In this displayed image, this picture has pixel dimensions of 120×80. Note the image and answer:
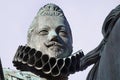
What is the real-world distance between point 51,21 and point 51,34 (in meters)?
0.54

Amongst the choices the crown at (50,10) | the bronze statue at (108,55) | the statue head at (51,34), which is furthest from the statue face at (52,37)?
the bronze statue at (108,55)

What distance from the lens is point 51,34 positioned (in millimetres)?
20250

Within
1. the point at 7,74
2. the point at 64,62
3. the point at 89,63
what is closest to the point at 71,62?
the point at 64,62

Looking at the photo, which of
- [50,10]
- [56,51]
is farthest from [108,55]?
[50,10]

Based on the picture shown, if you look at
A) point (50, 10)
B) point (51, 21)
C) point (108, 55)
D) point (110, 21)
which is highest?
point (110, 21)

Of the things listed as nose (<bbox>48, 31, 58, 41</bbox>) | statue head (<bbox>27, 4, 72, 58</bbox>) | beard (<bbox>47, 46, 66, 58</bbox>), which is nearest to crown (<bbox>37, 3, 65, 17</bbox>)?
statue head (<bbox>27, 4, 72, 58</bbox>)

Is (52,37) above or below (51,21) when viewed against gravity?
below

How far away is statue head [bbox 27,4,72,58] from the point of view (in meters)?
20.0

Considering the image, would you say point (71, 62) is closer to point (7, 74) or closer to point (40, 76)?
point (40, 76)

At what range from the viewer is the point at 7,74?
19.1m

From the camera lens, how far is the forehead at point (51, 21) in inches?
810

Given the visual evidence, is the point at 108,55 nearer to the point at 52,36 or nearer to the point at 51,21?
the point at 52,36

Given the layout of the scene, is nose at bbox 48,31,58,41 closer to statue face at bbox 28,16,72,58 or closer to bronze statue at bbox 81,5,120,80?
statue face at bbox 28,16,72,58

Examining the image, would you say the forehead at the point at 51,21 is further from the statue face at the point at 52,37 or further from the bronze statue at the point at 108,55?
the bronze statue at the point at 108,55
